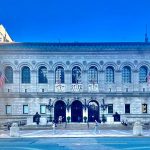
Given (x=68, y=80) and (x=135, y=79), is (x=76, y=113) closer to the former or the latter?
(x=68, y=80)

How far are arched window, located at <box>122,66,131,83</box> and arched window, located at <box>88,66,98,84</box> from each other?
380 centimetres

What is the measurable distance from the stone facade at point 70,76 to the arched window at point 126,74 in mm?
500

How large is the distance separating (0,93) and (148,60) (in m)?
21.2

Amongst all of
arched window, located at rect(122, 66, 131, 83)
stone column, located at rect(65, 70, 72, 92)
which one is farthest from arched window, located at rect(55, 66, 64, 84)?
arched window, located at rect(122, 66, 131, 83)

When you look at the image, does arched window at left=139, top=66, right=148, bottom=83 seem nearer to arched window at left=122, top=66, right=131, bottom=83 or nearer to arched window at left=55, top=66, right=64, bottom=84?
arched window at left=122, top=66, right=131, bottom=83

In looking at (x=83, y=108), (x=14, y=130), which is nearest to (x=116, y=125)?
(x=83, y=108)

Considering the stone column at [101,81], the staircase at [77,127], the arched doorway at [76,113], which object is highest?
the stone column at [101,81]

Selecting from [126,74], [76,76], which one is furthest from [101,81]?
Answer: [126,74]

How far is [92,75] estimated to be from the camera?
4525cm

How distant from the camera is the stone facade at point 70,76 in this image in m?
44.8

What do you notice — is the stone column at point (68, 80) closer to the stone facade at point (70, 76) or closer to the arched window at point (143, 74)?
the stone facade at point (70, 76)

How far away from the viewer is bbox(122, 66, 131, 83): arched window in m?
45.4

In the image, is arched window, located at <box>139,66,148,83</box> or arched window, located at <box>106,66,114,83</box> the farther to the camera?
arched window, located at <box>139,66,148,83</box>

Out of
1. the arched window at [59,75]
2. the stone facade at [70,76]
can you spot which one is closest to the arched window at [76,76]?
the stone facade at [70,76]
